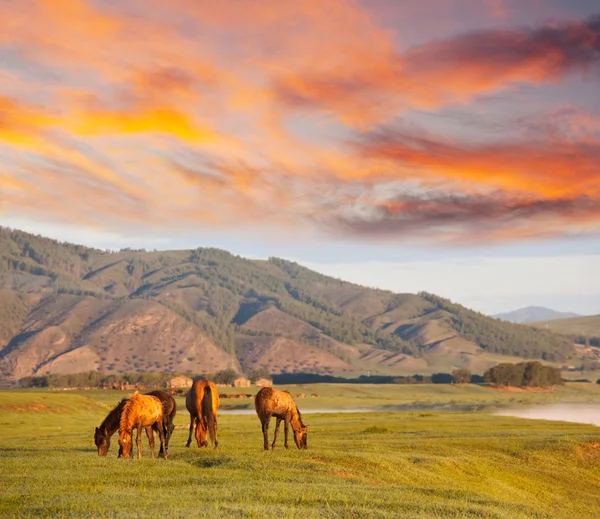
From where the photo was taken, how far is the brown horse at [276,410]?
4144 cm

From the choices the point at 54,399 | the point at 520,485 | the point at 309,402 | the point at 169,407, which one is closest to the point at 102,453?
the point at 169,407

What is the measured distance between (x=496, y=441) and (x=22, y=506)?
45.0m

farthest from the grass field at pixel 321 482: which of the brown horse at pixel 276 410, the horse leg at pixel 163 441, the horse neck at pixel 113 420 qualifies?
the brown horse at pixel 276 410

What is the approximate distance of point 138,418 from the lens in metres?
35.5

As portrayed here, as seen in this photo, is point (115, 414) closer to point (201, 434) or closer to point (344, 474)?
point (201, 434)

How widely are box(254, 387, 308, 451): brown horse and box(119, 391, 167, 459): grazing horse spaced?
241 inches

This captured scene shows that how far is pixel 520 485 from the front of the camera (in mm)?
44906

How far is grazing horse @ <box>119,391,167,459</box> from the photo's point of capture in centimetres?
3516

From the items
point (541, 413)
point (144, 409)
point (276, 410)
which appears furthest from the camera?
point (541, 413)

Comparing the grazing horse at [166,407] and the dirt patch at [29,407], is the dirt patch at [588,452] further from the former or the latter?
the dirt patch at [29,407]

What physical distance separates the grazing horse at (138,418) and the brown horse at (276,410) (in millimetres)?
6121

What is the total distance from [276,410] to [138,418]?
9.26 m

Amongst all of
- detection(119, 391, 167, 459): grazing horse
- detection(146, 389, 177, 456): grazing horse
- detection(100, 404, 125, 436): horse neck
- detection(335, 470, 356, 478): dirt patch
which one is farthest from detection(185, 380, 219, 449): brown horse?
detection(335, 470, 356, 478): dirt patch

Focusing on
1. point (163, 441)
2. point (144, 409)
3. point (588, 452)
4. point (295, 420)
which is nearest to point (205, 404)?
point (163, 441)
